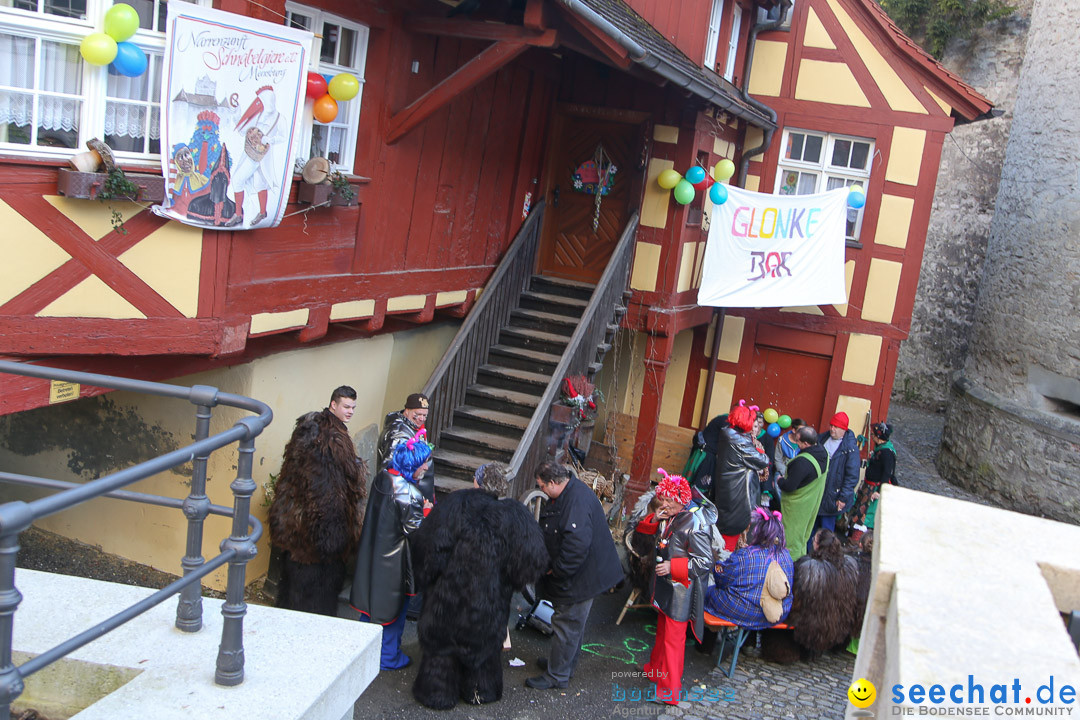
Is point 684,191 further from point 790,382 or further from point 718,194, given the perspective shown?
point 790,382

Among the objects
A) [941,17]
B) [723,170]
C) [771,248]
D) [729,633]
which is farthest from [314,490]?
[941,17]

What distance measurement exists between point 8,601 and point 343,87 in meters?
5.26

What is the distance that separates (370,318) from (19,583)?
466 cm

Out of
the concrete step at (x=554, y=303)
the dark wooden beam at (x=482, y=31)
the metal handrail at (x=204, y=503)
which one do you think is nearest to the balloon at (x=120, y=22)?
the dark wooden beam at (x=482, y=31)

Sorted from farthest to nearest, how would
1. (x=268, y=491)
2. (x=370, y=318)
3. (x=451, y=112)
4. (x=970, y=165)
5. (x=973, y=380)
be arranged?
(x=970, y=165) < (x=973, y=380) < (x=451, y=112) < (x=370, y=318) < (x=268, y=491)

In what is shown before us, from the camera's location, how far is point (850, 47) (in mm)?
12789

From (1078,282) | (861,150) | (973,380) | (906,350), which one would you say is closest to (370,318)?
(861,150)

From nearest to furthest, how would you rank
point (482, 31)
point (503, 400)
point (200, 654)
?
point (200, 654) < point (482, 31) < point (503, 400)

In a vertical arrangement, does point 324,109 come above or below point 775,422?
above

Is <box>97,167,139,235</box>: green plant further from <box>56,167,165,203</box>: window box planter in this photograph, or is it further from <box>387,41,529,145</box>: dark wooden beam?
<box>387,41,529,145</box>: dark wooden beam

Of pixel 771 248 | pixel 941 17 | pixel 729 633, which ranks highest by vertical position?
pixel 941 17

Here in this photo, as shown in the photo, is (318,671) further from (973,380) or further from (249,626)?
(973,380)

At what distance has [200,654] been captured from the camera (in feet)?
9.51

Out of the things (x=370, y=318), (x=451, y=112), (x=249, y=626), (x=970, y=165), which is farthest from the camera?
(x=970, y=165)
